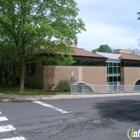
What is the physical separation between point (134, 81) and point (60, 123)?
119ft

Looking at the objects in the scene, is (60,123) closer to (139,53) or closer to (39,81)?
(39,81)

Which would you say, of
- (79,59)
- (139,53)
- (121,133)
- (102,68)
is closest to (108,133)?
(121,133)

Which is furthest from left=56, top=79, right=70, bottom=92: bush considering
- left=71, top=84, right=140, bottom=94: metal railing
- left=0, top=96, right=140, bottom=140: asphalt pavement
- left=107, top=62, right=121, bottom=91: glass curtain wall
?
left=0, top=96, right=140, bottom=140: asphalt pavement

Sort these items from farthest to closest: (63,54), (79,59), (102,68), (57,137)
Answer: (102,68)
(79,59)
(63,54)
(57,137)

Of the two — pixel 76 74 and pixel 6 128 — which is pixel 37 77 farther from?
pixel 6 128

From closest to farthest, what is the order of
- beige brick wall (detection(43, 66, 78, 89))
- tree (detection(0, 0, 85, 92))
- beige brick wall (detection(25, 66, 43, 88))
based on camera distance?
tree (detection(0, 0, 85, 92)), beige brick wall (detection(43, 66, 78, 89)), beige brick wall (detection(25, 66, 43, 88))

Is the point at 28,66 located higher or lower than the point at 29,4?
A: lower

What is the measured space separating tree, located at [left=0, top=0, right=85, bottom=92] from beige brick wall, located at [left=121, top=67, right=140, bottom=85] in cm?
2206

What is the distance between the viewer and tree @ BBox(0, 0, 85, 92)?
16.8 m

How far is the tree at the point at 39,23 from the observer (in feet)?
55.1

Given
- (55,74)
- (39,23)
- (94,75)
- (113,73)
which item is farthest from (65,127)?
(113,73)

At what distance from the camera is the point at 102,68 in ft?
113
